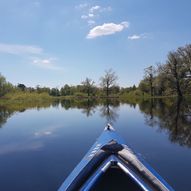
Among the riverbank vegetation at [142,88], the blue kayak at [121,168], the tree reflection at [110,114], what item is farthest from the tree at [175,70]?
the blue kayak at [121,168]

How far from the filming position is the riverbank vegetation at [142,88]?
1841 inches

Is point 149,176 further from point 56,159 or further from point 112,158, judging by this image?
point 56,159

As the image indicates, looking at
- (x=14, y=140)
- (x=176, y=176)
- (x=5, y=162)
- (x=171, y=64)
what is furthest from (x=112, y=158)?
(x=171, y=64)

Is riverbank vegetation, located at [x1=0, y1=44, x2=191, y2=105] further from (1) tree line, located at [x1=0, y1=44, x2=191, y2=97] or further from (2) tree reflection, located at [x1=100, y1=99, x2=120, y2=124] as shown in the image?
(2) tree reflection, located at [x1=100, y1=99, x2=120, y2=124]

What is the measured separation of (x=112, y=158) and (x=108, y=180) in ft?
2.07

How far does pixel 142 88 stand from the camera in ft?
211

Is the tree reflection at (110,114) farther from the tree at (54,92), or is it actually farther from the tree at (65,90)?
the tree at (54,92)

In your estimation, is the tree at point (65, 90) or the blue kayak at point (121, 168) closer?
the blue kayak at point (121, 168)

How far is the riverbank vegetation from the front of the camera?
4675 cm

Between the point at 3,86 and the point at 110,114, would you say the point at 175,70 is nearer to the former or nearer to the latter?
the point at 110,114

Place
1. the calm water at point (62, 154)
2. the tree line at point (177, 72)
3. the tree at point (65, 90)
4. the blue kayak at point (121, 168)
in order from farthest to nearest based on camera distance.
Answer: the tree at point (65, 90) → the tree line at point (177, 72) → the calm water at point (62, 154) → the blue kayak at point (121, 168)

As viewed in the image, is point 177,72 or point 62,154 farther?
point 177,72

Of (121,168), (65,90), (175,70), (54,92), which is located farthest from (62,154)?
(54,92)

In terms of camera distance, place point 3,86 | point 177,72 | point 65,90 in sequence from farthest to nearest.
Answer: point 65,90, point 3,86, point 177,72
